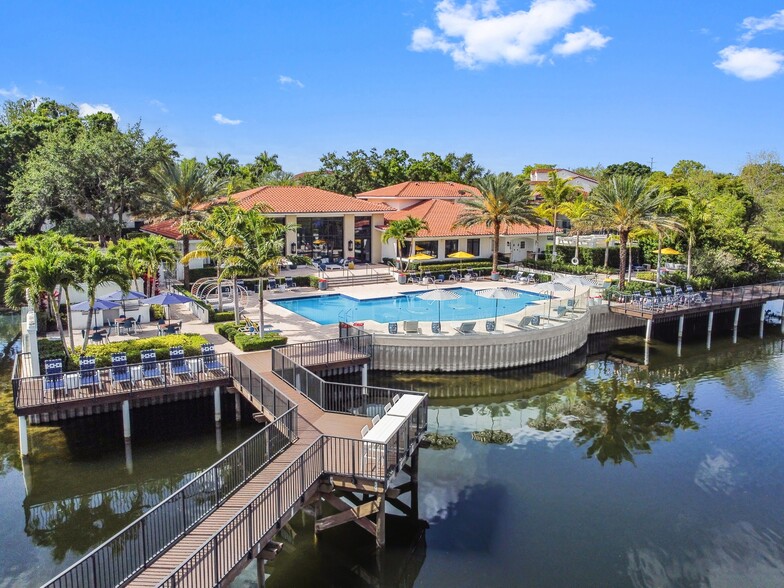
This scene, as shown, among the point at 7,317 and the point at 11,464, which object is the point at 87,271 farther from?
the point at 7,317

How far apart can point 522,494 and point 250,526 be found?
868 cm

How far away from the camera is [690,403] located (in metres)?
27.2

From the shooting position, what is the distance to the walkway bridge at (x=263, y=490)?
11789mm

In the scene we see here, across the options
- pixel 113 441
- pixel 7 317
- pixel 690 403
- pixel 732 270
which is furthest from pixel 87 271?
pixel 732 270

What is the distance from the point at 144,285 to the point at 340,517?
23499 mm

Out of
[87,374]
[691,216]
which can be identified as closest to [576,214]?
[691,216]

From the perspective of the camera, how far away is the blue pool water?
3469 centimetres

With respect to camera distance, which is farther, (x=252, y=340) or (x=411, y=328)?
(x=411, y=328)

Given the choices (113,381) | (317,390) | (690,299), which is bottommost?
(317,390)

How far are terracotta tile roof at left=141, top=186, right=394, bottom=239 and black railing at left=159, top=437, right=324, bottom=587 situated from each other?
1260 inches

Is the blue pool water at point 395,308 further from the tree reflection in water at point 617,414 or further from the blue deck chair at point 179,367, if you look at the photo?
the blue deck chair at point 179,367

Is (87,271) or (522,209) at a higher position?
(522,209)

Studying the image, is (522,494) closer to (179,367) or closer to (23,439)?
(179,367)

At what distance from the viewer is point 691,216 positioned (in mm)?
43406
